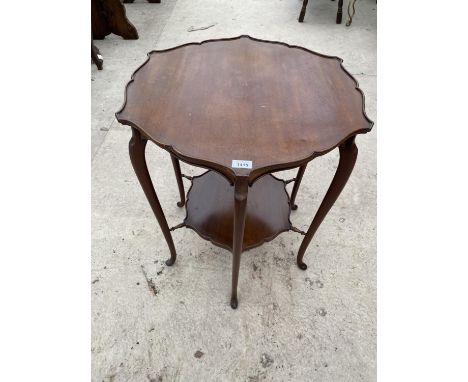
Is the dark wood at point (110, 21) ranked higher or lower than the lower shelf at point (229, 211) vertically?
higher

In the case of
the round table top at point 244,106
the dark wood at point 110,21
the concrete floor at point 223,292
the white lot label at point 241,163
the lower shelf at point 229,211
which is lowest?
the concrete floor at point 223,292

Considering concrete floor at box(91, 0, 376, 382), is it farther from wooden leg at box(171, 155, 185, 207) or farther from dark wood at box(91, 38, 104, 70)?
dark wood at box(91, 38, 104, 70)

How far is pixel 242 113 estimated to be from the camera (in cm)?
109

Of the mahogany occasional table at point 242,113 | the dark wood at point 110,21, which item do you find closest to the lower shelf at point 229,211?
the mahogany occasional table at point 242,113

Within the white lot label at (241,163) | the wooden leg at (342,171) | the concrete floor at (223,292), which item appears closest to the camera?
the white lot label at (241,163)

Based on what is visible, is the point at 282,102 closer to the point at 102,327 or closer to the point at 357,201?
the point at 357,201

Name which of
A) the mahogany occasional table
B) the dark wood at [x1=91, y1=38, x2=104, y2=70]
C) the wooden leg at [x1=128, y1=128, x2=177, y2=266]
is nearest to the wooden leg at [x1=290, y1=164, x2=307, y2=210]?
the mahogany occasional table

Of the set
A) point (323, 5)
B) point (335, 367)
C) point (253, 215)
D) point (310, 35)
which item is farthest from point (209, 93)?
point (323, 5)

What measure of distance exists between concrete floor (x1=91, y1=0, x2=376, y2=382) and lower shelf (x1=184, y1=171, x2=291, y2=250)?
24 cm

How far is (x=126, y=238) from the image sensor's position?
179 cm

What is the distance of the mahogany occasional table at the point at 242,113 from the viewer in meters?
0.97

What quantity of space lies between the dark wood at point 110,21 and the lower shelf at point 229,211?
8.17 feet

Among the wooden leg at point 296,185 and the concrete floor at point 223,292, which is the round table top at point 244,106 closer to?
the wooden leg at point 296,185

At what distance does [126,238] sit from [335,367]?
3.95 feet
